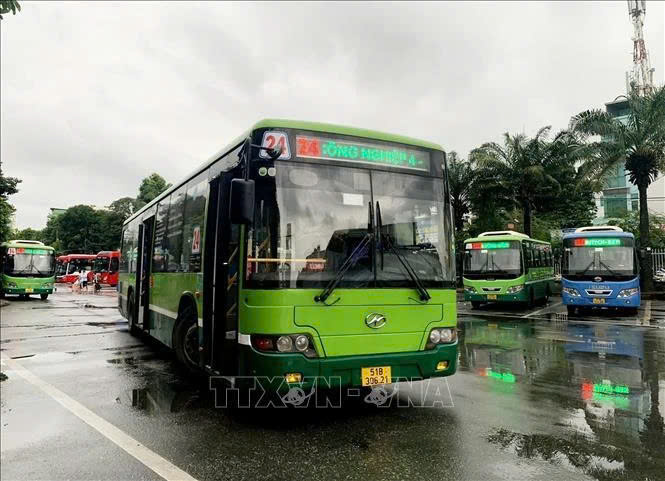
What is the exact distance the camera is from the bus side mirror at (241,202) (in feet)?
15.8

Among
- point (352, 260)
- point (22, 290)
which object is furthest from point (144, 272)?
point (22, 290)

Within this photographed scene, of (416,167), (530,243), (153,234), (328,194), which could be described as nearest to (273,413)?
(328,194)

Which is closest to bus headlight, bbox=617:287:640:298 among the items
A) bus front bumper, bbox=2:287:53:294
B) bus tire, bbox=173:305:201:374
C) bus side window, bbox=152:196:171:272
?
bus tire, bbox=173:305:201:374

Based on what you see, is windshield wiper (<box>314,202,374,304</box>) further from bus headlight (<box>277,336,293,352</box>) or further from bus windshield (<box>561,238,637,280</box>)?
bus windshield (<box>561,238,637,280</box>)

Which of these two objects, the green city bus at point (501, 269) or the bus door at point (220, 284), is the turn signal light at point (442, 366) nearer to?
the bus door at point (220, 284)

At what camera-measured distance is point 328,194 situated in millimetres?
5258

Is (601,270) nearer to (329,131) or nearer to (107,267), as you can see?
(329,131)

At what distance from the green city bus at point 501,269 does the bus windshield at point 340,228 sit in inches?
521

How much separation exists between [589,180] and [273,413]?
866 inches

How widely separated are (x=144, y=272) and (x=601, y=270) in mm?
13634

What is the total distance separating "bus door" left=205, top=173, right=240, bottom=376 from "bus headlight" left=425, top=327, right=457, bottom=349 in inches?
83.7

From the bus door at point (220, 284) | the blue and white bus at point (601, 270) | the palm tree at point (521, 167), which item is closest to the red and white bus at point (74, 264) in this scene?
the palm tree at point (521, 167)

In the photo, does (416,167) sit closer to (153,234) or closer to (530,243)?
(153,234)

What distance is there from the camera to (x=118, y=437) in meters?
4.89
